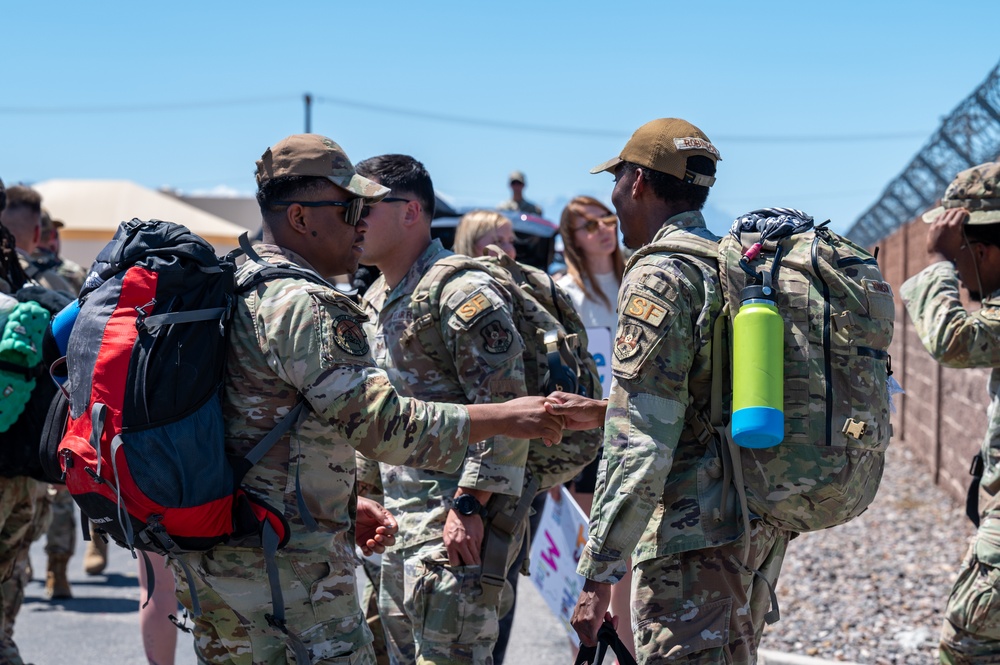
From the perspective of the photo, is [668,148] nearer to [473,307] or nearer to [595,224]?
[473,307]

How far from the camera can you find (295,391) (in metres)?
2.90

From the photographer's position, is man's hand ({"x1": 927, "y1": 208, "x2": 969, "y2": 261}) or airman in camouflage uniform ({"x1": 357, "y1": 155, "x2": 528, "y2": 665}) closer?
airman in camouflage uniform ({"x1": 357, "y1": 155, "x2": 528, "y2": 665})

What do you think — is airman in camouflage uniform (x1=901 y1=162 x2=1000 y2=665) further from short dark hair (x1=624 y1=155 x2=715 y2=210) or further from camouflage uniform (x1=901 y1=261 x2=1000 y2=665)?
short dark hair (x1=624 y1=155 x2=715 y2=210)

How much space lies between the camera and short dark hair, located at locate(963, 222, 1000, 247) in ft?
14.4

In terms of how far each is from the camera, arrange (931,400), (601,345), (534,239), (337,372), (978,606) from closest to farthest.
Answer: (337,372) → (978,606) → (601,345) → (534,239) → (931,400)

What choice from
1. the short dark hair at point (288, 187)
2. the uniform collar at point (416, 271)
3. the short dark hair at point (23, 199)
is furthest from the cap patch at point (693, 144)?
the short dark hair at point (23, 199)

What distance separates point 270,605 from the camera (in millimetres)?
2854

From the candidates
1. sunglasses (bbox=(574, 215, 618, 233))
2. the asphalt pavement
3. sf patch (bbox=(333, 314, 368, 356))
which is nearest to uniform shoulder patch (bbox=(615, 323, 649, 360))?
sf patch (bbox=(333, 314, 368, 356))

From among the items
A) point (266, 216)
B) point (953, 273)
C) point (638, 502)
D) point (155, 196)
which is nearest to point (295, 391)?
point (266, 216)

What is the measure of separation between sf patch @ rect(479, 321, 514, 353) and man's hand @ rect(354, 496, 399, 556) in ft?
2.43

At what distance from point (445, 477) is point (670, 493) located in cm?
107

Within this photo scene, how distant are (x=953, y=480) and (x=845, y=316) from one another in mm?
7489

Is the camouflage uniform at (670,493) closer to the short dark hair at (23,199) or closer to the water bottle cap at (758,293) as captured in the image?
the water bottle cap at (758,293)

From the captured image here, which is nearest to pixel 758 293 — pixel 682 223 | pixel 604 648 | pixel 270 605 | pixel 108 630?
pixel 682 223
